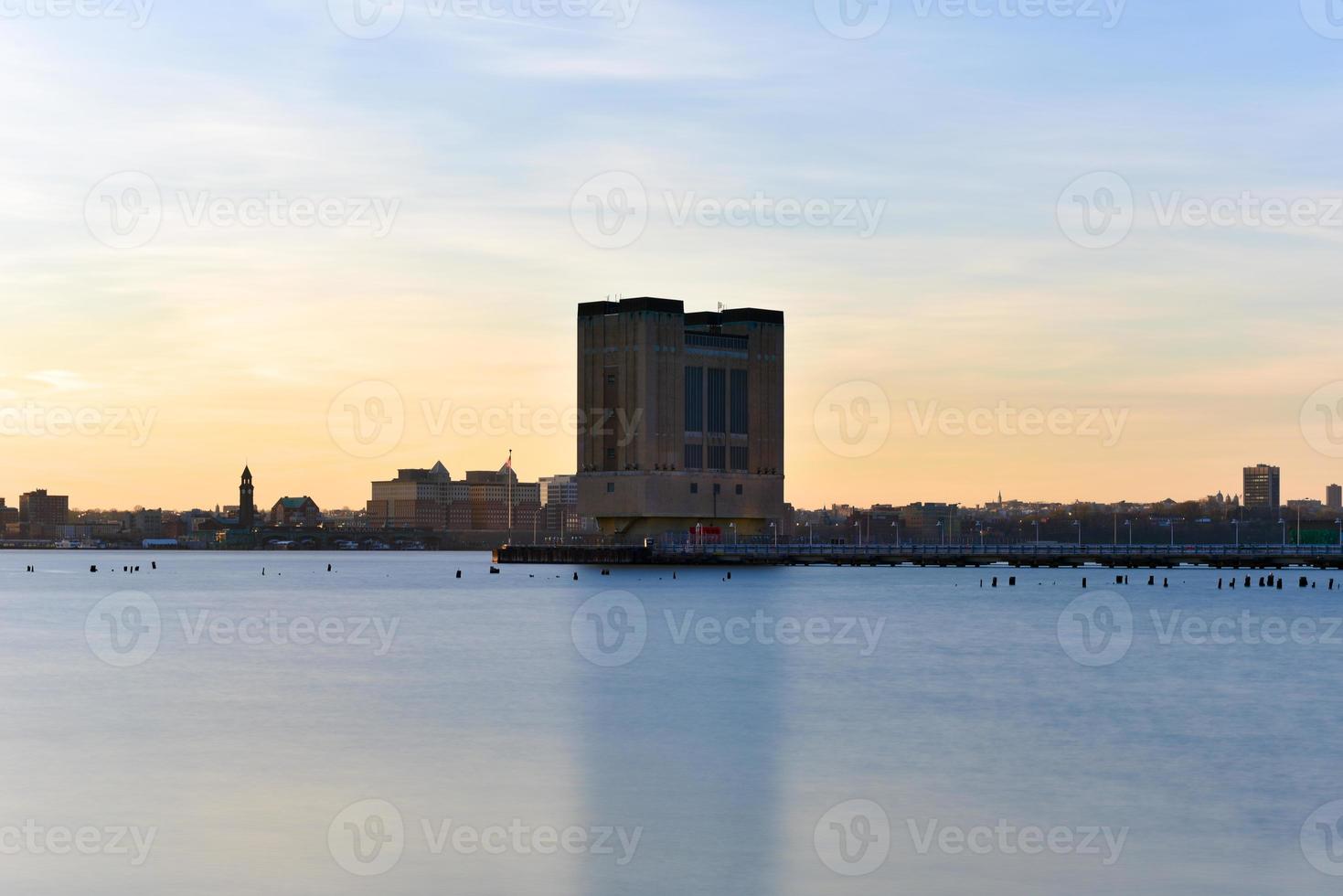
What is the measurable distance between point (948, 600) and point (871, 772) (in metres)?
98.1

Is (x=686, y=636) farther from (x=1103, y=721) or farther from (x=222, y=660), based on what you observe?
(x=1103, y=721)

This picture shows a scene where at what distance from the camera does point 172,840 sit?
3169 centimetres

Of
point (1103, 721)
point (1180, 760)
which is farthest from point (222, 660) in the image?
point (1180, 760)
